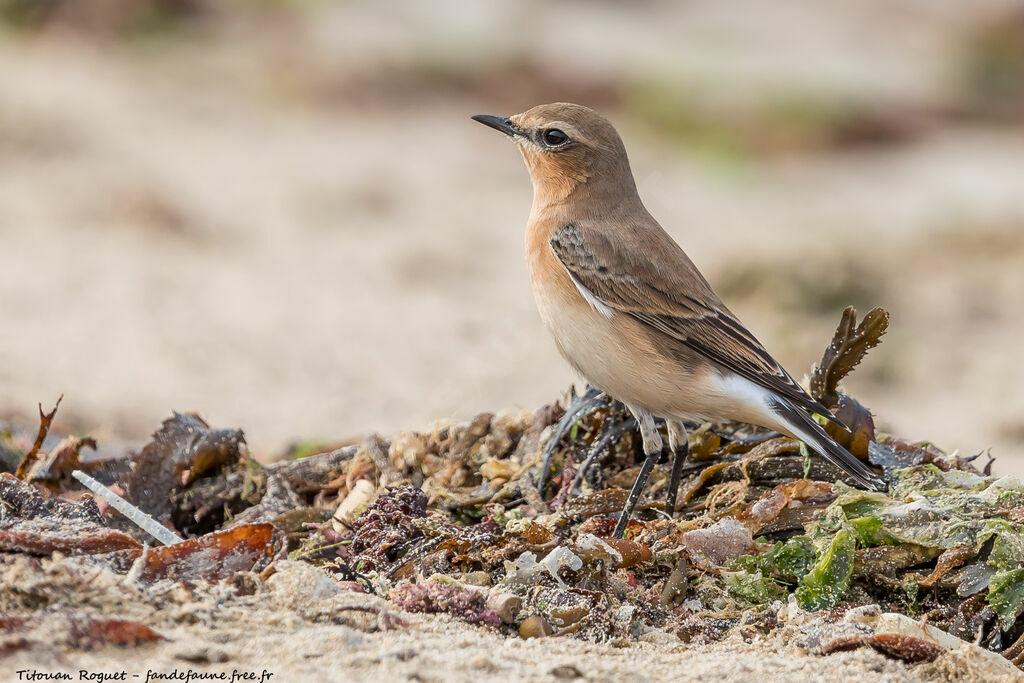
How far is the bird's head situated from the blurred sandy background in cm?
100

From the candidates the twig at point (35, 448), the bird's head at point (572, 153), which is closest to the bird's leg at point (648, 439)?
the bird's head at point (572, 153)

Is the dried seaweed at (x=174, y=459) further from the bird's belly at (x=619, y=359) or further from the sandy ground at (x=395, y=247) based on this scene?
the bird's belly at (x=619, y=359)

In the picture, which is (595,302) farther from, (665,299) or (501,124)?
(501,124)

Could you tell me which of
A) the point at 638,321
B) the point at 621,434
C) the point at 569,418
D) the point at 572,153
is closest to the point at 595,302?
the point at 638,321

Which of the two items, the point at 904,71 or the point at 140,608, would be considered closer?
the point at 140,608

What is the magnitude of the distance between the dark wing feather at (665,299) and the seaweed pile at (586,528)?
49 centimetres

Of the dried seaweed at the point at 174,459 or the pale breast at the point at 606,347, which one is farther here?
the dried seaweed at the point at 174,459

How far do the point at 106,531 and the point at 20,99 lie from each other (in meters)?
12.1

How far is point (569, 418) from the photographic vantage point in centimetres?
609

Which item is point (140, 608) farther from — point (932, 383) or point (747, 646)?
point (932, 383)

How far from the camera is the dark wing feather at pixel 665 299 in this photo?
229 inches

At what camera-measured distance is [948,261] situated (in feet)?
45.2

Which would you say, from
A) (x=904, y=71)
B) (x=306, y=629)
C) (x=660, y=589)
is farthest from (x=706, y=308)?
(x=904, y=71)

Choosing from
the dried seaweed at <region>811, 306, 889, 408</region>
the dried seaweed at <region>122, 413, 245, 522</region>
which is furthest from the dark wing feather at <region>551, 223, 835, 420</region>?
the dried seaweed at <region>122, 413, 245, 522</region>
